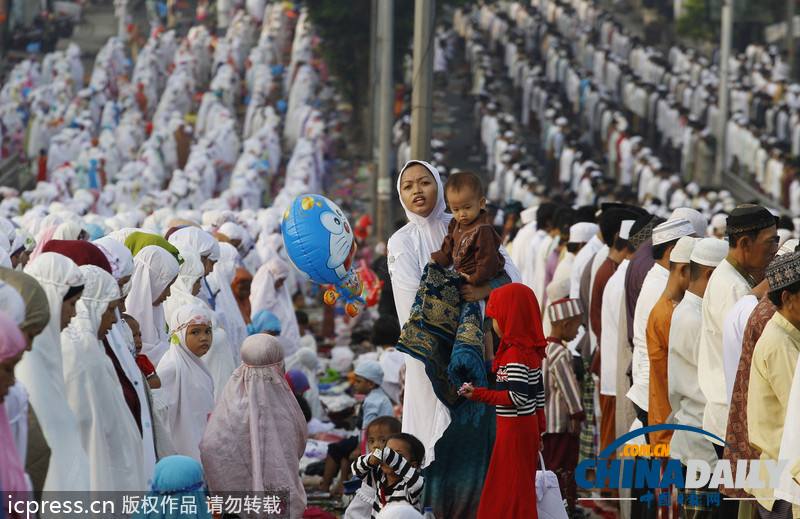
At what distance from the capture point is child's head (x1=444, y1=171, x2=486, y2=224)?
15.7 ft

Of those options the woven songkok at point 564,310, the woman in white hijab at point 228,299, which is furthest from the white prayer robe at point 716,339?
the woman in white hijab at point 228,299

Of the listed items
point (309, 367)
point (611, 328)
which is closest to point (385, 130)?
point (309, 367)

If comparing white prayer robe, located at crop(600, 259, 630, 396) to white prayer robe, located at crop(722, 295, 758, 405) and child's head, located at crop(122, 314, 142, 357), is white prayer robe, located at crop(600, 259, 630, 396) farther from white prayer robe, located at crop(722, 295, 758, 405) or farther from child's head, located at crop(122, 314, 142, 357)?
child's head, located at crop(122, 314, 142, 357)

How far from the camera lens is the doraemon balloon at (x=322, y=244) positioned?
5523 millimetres

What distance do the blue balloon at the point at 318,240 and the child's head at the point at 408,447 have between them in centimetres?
105

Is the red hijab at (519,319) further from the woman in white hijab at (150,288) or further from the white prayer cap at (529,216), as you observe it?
the white prayer cap at (529,216)

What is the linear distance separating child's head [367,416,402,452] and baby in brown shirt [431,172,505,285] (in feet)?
3.15

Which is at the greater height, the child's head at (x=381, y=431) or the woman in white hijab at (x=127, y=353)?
the woman in white hijab at (x=127, y=353)

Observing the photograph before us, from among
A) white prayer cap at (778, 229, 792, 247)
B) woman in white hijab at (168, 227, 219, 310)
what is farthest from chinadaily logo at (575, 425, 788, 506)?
woman in white hijab at (168, 227, 219, 310)

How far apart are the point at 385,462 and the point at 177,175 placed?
1682cm

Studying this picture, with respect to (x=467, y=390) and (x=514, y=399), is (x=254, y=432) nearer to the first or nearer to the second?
(x=467, y=390)

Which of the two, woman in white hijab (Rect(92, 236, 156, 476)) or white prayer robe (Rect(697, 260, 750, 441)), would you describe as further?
white prayer robe (Rect(697, 260, 750, 441))

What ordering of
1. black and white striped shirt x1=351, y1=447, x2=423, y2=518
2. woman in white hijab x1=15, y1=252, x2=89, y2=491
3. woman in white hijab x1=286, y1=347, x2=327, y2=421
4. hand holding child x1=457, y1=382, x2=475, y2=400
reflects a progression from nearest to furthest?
1. woman in white hijab x1=15, y1=252, x2=89, y2=491
2. hand holding child x1=457, y1=382, x2=475, y2=400
3. black and white striped shirt x1=351, y1=447, x2=423, y2=518
4. woman in white hijab x1=286, y1=347, x2=327, y2=421

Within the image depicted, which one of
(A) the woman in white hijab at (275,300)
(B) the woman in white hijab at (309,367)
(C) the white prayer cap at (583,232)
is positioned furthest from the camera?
(A) the woman in white hijab at (275,300)
